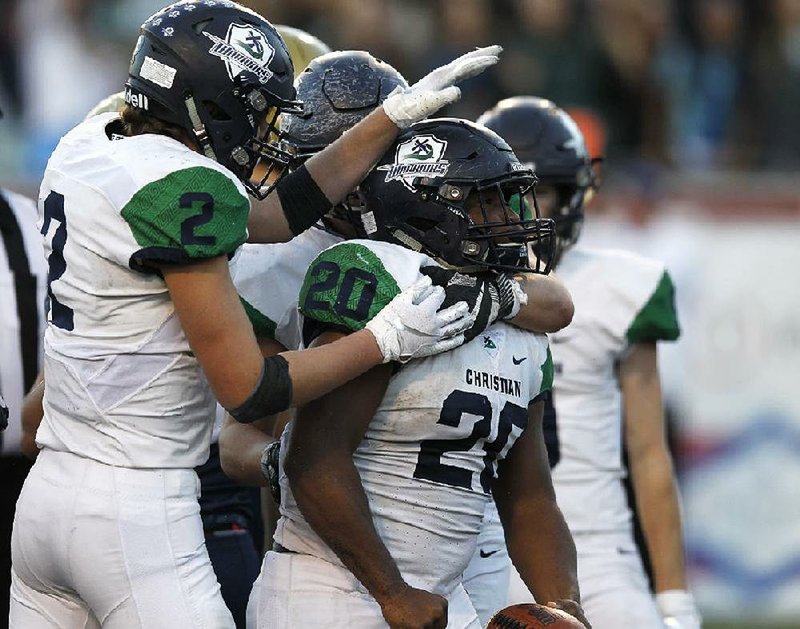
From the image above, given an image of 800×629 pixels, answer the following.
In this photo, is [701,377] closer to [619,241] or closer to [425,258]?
[619,241]

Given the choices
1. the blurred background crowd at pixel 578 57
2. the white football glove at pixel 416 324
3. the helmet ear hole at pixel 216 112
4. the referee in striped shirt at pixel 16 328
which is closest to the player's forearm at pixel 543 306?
the white football glove at pixel 416 324

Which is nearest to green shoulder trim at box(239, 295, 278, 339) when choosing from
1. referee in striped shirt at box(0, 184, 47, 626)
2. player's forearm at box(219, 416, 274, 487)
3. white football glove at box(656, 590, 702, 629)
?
player's forearm at box(219, 416, 274, 487)

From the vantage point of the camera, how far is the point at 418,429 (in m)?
3.20

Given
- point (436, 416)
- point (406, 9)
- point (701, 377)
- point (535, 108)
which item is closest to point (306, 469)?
point (436, 416)

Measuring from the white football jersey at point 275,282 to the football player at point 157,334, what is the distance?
0.45 m

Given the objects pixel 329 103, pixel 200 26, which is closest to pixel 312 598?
pixel 200 26

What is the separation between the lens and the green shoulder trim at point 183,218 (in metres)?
3.02

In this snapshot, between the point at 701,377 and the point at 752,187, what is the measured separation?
3.45ft

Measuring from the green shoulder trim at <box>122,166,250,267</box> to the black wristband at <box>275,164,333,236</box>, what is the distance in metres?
0.41

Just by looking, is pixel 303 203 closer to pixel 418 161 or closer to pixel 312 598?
pixel 418 161

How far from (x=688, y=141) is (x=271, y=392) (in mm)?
6862

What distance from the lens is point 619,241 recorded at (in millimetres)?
8227

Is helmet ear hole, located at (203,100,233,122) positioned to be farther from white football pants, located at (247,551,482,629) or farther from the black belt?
the black belt

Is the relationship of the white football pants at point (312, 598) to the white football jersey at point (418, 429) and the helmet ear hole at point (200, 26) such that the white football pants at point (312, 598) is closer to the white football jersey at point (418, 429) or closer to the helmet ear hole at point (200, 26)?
the white football jersey at point (418, 429)
